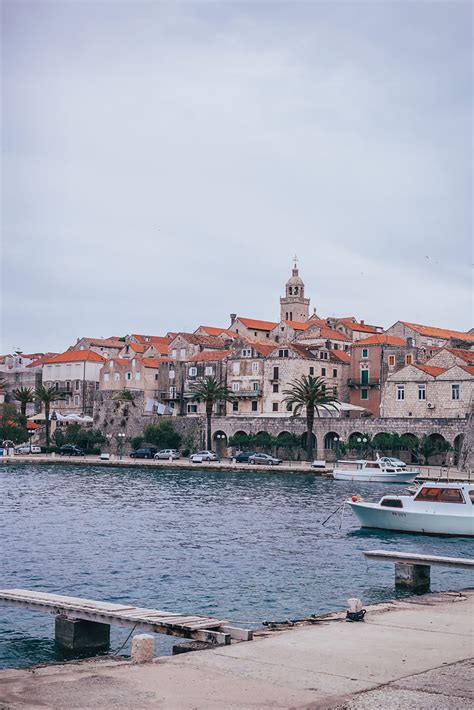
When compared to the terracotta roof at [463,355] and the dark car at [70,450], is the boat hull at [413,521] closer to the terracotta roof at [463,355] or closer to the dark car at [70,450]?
the terracotta roof at [463,355]

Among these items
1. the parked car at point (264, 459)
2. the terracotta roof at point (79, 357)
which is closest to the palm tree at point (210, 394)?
the parked car at point (264, 459)

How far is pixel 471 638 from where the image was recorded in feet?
59.6

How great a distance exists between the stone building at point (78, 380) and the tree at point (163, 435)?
20348 millimetres

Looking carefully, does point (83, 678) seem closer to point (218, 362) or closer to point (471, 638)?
point (471, 638)

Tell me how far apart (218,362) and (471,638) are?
94857 mm

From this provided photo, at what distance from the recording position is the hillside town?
308ft

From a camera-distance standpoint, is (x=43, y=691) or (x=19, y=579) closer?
(x=43, y=691)

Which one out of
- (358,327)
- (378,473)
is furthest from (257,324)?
(378,473)

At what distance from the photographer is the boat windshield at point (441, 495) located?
42.5 metres

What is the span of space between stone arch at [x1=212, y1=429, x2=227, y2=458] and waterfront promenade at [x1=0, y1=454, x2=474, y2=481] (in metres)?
3.59

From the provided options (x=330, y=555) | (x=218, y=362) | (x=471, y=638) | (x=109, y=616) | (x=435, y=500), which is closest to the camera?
(x=471, y=638)

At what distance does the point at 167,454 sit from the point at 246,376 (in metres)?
13.3

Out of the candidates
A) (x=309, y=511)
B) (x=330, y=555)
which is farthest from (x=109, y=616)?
(x=309, y=511)

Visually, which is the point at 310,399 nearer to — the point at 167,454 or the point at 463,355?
the point at 463,355
